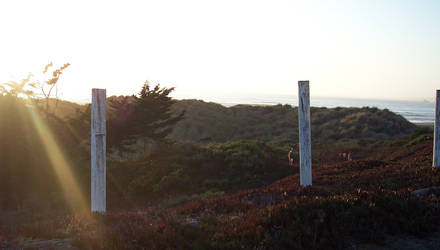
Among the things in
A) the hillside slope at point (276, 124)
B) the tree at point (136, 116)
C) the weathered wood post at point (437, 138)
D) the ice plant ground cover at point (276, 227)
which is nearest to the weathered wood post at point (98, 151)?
the ice plant ground cover at point (276, 227)

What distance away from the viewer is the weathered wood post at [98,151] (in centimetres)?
811

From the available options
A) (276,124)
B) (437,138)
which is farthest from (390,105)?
(437,138)

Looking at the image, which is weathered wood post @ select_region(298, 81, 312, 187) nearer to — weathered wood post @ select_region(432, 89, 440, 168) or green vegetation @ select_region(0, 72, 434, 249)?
green vegetation @ select_region(0, 72, 434, 249)

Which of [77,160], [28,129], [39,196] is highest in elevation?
[28,129]

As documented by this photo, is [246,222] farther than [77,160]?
No

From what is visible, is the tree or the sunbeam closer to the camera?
the sunbeam

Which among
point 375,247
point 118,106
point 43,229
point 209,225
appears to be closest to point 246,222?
point 209,225

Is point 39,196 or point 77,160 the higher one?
point 77,160

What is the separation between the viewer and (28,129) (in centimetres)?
1520

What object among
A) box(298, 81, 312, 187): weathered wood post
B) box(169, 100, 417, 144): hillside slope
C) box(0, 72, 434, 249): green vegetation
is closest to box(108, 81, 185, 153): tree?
box(0, 72, 434, 249): green vegetation

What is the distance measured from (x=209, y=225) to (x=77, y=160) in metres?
12.5

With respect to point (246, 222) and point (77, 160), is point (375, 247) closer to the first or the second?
point (246, 222)

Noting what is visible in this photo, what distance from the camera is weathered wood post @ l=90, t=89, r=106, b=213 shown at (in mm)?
8109

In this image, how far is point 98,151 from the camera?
8.22 metres
